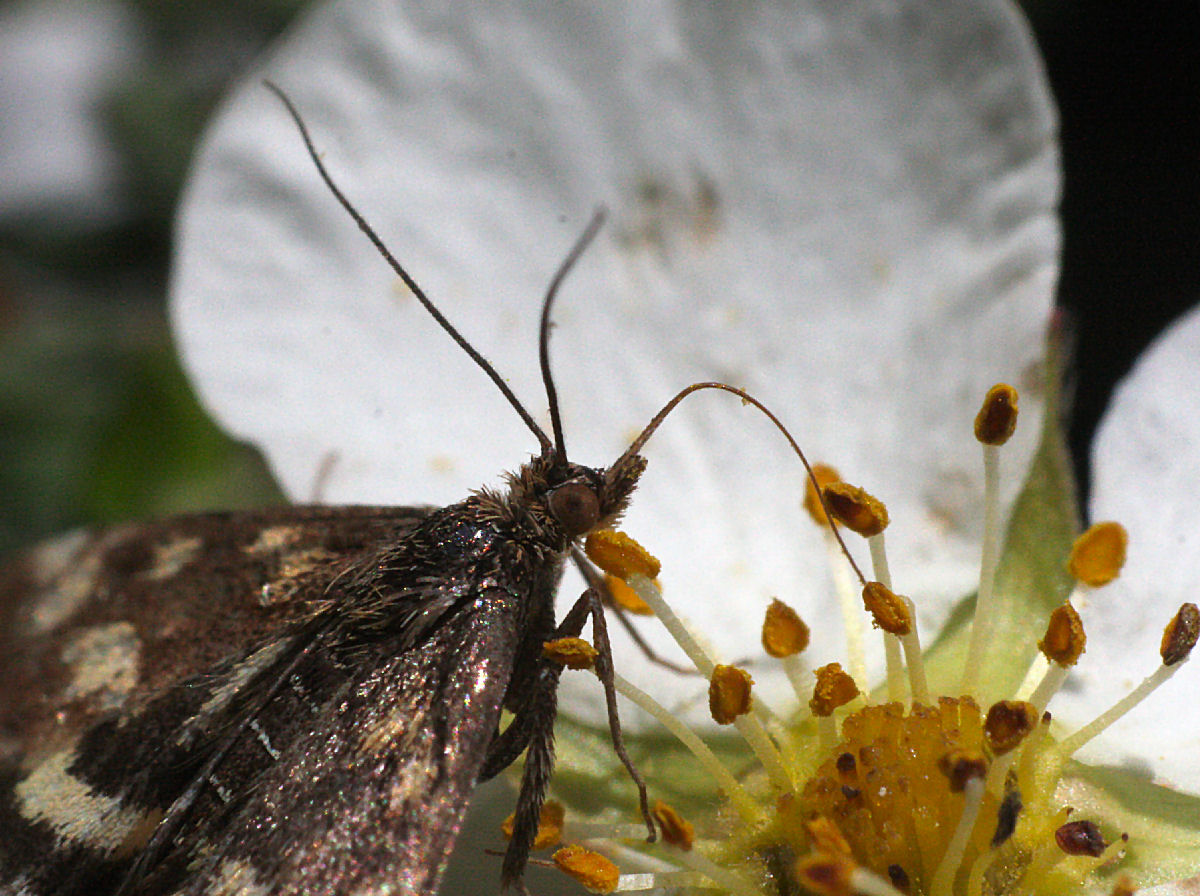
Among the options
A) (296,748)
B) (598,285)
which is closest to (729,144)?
(598,285)

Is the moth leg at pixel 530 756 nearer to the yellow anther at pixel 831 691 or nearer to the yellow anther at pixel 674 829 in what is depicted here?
the yellow anther at pixel 674 829

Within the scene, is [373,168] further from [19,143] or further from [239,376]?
[19,143]

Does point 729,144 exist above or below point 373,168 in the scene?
above

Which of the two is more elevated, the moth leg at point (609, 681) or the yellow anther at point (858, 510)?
the yellow anther at point (858, 510)

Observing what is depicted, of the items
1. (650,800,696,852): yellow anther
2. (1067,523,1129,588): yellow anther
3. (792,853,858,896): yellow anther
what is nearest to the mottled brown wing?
(650,800,696,852): yellow anther

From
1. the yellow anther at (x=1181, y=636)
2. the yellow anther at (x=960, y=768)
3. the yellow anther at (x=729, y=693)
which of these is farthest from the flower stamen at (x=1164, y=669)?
the yellow anther at (x=729, y=693)

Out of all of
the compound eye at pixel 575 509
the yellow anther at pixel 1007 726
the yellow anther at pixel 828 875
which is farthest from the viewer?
the compound eye at pixel 575 509

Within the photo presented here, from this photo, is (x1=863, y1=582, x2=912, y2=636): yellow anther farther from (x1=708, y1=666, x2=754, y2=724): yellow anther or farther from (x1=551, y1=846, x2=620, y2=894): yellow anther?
(x1=551, y1=846, x2=620, y2=894): yellow anther
